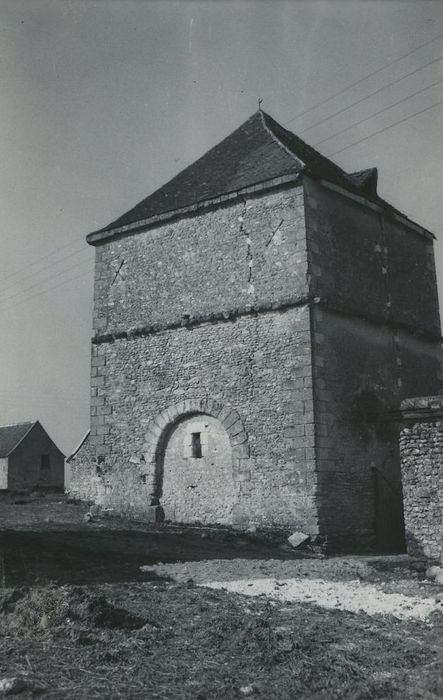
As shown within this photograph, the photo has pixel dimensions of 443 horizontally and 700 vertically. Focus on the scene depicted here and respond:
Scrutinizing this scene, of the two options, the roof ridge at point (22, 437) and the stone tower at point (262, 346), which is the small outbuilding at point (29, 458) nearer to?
the roof ridge at point (22, 437)

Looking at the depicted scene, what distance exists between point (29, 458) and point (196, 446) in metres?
32.6

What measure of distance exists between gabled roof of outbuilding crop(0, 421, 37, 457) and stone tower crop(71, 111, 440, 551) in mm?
29687

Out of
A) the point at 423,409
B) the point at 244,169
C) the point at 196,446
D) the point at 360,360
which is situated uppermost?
the point at 244,169

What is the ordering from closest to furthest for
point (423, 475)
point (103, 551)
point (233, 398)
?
1. point (103, 551)
2. point (423, 475)
3. point (233, 398)

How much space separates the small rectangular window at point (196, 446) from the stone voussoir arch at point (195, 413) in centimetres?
49

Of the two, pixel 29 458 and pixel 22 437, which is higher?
pixel 22 437

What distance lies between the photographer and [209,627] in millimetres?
6121

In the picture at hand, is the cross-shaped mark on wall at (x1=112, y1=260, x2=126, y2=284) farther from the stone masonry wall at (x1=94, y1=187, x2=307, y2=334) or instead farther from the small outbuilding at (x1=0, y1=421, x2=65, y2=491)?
the small outbuilding at (x1=0, y1=421, x2=65, y2=491)

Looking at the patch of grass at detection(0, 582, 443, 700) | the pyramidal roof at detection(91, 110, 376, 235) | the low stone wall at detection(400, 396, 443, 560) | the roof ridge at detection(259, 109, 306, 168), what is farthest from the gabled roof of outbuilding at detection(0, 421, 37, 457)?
the patch of grass at detection(0, 582, 443, 700)

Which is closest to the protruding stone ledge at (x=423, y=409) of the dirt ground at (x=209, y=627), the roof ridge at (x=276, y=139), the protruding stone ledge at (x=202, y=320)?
the dirt ground at (x=209, y=627)

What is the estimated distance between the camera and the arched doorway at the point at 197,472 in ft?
45.6

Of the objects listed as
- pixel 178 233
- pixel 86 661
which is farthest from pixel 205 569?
pixel 178 233

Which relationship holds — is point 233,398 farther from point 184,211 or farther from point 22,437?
point 22,437

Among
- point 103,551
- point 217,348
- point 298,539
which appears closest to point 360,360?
point 217,348
